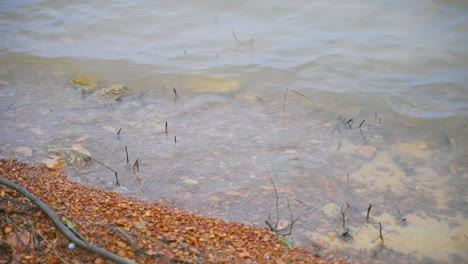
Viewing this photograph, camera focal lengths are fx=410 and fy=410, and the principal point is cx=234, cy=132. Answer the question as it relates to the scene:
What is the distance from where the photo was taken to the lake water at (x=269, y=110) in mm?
3020

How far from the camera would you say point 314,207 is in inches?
118

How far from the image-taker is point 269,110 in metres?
4.56

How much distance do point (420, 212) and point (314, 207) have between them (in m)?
0.77

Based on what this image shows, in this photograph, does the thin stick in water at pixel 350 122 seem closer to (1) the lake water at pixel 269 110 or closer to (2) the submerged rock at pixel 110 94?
(1) the lake water at pixel 269 110

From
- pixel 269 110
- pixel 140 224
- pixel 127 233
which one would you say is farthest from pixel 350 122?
pixel 127 233


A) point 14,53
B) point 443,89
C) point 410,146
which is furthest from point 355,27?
point 14,53

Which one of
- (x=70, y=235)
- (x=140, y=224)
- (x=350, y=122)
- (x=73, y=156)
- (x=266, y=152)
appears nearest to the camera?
(x=70, y=235)

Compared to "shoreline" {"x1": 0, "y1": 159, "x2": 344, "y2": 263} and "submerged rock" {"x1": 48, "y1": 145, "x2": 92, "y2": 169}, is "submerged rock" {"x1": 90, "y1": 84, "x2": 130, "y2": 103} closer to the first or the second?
"submerged rock" {"x1": 48, "y1": 145, "x2": 92, "y2": 169}

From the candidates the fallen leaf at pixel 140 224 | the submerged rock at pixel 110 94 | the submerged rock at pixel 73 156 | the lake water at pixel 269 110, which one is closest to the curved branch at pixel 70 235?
the fallen leaf at pixel 140 224

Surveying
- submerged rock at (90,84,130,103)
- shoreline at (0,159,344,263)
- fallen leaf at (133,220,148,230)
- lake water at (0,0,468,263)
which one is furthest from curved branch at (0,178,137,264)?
submerged rock at (90,84,130,103)

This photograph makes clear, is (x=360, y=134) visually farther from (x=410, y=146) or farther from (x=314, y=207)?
(x=314, y=207)

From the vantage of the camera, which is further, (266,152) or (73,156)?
(266,152)

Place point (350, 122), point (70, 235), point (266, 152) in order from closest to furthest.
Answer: point (70, 235)
point (266, 152)
point (350, 122)

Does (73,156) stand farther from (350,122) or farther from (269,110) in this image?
(350,122)
